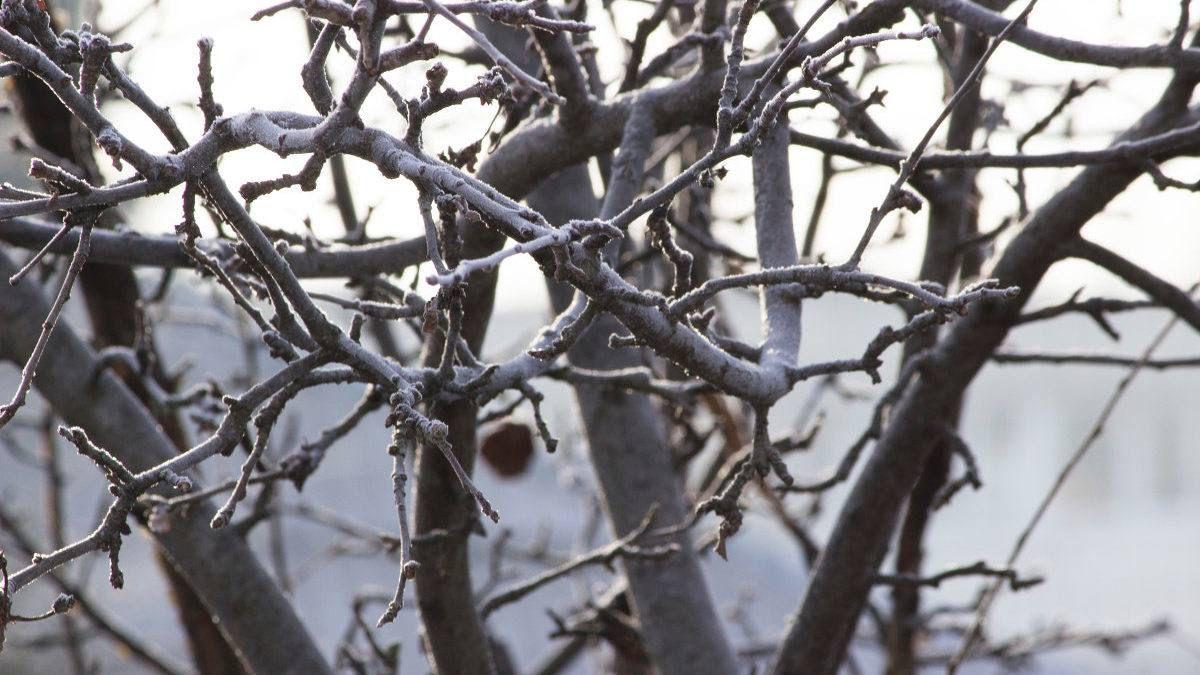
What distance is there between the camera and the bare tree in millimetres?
858

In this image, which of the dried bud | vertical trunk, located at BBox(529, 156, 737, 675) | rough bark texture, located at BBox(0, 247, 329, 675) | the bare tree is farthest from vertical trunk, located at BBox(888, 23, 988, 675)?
rough bark texture, located at BBox(0, 247, 329, 675)

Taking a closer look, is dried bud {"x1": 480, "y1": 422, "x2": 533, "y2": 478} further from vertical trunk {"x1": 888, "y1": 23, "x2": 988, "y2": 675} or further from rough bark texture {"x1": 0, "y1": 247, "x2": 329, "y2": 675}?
rough bark texture {"x1": 0, "y1": 247, "x2": 329, "y2": 675}

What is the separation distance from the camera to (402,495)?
82 centimetres

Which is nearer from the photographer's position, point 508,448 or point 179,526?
point 179,526

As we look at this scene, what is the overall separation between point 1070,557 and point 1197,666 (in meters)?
1.59

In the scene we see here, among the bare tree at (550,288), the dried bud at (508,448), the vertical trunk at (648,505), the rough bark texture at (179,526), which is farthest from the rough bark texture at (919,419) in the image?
the dried bud at (508,448)

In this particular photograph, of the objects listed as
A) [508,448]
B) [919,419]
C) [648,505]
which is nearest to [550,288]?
[648,505]

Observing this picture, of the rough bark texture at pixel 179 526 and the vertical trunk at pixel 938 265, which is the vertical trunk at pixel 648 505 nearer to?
the vertical trunk at pixel 938 265

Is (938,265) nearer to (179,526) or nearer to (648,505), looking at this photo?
(648,505)

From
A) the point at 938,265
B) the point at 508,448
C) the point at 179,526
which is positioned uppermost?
the point at 508,448

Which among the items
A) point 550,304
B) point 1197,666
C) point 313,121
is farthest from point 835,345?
point 313,121

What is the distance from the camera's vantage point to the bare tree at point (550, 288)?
Result: 858 mm

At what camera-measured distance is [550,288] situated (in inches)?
83.1

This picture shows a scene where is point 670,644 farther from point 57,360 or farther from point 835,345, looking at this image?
point 835,345
